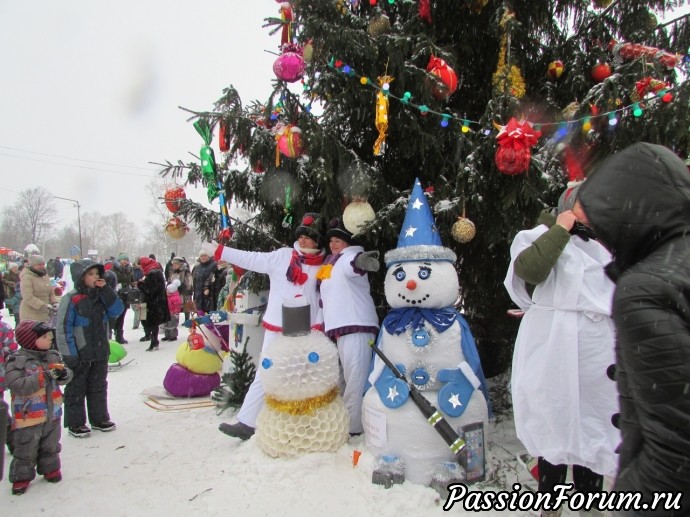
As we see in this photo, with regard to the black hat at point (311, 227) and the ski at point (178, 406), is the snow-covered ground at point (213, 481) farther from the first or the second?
the black hat at point (311, 227)

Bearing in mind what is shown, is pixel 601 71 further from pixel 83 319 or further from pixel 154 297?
pixel 154 297

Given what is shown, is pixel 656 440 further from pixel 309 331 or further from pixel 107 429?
pixel 107 429

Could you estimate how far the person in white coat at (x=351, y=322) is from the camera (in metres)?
3.99

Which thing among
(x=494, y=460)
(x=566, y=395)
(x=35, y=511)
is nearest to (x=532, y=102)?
(x=566, y=395)

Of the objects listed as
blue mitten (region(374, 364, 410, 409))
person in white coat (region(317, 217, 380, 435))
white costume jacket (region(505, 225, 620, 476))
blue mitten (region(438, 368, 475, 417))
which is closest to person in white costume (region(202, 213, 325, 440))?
person in white coat (region(317, 217, 380, 435))

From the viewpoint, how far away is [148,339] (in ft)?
32.3

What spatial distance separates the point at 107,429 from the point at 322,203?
3028 mm

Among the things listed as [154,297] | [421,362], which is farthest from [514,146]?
[154,297]

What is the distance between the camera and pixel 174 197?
460 cm

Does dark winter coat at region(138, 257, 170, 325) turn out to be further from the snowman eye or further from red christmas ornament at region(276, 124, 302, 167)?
the snowman eye

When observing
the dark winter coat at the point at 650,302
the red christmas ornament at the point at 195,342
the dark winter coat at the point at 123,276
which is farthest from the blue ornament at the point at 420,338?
the dark winter coat at the point at 123,276

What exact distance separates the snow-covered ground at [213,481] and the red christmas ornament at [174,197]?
7.10ft

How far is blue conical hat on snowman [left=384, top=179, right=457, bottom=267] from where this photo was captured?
3502 mm

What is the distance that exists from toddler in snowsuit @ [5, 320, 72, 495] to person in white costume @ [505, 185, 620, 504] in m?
3.31
